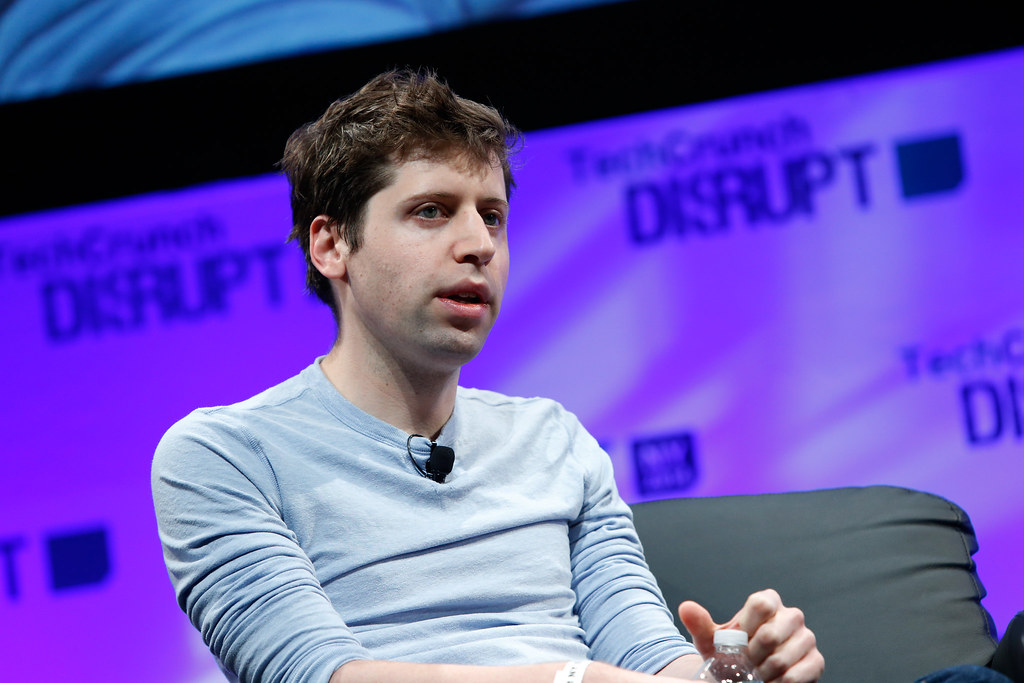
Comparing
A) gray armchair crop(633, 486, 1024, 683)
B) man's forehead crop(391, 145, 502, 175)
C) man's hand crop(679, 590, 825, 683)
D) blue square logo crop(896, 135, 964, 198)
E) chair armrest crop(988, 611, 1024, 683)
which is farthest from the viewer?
blue square logo crop(896, 135, 964, 198)

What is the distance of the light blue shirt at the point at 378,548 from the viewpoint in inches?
54.1

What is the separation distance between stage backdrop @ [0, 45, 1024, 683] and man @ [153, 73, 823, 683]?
3.91 ft

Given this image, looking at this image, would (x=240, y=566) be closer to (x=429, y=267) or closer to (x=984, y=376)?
(x=429, y=267)

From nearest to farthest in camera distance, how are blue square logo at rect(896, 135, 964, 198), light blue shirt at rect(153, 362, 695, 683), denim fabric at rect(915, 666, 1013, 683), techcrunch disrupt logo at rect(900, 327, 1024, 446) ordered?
1. denim fabric at rect(915, 666, 1013, 683)
2. light blue shirt at rect(153, 362, 695, 683)
3. techcrunch disrupt logo at rect(900, 327, 1024, 446)
4. blue square logo at rect(896, 135, 964, 198)

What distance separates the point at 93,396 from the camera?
3.03 m

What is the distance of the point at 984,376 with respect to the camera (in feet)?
9.56

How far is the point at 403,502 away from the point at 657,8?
1964mm

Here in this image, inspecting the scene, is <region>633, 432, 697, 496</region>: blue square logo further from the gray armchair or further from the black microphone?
the black microphone

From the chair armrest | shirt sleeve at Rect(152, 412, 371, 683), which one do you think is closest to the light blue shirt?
shirt sleeve at Rect(152, 412, 371, 683)

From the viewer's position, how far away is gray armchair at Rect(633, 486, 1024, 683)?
1841 millimetres

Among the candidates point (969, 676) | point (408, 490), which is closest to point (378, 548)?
point (408, 490)

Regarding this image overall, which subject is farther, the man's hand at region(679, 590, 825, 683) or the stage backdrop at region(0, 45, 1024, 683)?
the stage backdrop at region(0, 45, 1024, 683)

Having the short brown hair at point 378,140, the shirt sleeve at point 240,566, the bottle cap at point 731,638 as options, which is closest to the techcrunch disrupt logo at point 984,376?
the short brown hair at point 378,140

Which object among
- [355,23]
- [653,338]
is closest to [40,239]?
[355,23]
